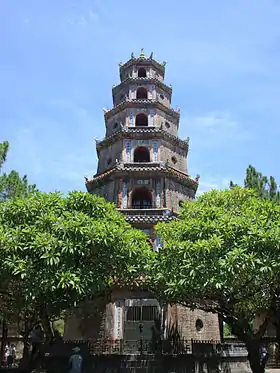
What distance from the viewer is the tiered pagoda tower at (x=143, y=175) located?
66.8 ft

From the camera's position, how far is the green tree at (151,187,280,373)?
1346 cm

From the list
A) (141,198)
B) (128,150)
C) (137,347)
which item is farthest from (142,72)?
(137,347)

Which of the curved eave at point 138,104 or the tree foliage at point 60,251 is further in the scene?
the curved eave at point 138,104

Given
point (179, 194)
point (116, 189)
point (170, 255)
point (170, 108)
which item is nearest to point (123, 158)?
point (116, 189)

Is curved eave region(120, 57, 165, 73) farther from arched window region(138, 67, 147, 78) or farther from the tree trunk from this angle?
the tree trunk

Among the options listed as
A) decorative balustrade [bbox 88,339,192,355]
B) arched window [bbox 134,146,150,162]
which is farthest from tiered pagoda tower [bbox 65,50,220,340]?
decorative balustrade [bbox 88,339,192,355]

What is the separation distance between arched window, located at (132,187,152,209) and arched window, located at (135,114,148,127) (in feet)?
18.9

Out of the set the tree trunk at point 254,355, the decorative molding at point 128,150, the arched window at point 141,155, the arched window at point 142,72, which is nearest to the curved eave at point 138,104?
the decorative molding at point 128,150

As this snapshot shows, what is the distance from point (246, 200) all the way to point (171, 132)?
39.5 feet

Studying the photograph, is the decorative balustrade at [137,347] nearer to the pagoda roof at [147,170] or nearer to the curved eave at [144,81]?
the pagoda roof at [147,170]

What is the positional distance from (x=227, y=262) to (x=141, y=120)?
17.6 metres

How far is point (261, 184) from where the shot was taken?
25469mm

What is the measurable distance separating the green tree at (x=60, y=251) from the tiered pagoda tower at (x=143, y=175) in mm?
4361

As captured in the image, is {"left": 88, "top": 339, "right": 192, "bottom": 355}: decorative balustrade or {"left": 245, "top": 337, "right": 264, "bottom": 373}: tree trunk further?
{"left": 88, "top": 339, "right": 192, "bottom": 355}: decorative balustrade
